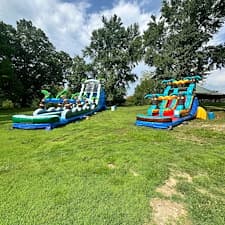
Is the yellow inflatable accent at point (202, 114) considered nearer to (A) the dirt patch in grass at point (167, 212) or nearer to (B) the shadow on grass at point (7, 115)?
(A) the dirt patch in grass at point (167, 212)

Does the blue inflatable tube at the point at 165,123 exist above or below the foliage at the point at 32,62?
below

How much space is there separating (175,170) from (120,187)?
111cm

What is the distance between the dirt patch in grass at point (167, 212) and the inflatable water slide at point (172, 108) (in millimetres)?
4940

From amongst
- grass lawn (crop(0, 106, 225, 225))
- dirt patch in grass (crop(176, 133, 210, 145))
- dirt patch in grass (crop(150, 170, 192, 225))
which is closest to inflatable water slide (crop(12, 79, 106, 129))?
grass lawn (crop(0, 106, 225, 225))

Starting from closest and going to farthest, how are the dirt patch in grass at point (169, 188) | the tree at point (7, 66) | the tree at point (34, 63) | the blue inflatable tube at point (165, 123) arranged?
the dirt patch in grass at point (169, 188), the blue inflatable tube at point (165, 123), the tree at point (7, 66), the tree at point (34, 63)

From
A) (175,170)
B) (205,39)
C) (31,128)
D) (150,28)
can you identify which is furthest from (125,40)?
(175,170)

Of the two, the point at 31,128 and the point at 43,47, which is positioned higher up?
the point at 43,47

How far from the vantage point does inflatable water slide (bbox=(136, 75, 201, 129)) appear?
24.9 feet

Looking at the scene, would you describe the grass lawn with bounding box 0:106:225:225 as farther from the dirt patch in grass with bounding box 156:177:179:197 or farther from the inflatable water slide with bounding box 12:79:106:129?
the inflatable water slide with bounding box 12:79:106:129

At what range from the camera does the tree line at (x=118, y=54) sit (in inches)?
544

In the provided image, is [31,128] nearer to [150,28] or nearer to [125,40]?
[150,28]

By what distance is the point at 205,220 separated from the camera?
2.28 metres

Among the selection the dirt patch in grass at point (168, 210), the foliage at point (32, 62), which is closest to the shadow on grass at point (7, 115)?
the foliage at point (32, 62)

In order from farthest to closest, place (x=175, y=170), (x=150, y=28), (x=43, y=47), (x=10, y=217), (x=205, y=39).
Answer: (x=43, y=47), (x=150, y=28), (x=205, y=39), (x=175, y=170), (x=10, y=217)
